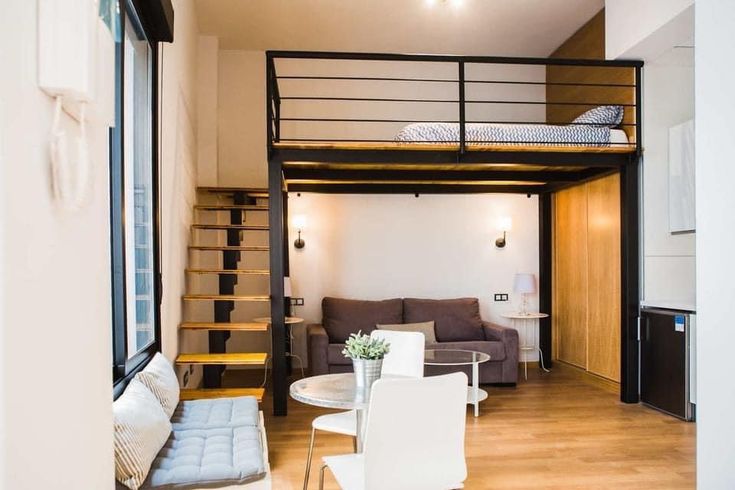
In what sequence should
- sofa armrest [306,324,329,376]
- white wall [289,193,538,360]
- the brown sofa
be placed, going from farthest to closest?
white wall [289,193,538,360] < the brown sofa < sofa armrest [306,324,329,376]

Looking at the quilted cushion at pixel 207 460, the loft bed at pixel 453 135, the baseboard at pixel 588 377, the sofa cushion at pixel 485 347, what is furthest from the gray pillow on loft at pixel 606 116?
the quilted cushion at pixel 207 460

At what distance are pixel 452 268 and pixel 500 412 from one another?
8.06ft

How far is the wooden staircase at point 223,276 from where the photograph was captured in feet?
16.1

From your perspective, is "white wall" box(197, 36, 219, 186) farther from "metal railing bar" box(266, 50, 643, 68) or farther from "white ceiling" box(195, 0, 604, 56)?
"metal railing bar" box(266, 50, 643, 68)

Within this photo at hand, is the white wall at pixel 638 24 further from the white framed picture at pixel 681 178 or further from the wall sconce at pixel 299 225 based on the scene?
the wall sconce at pixel 299 225

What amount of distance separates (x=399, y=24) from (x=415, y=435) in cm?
541

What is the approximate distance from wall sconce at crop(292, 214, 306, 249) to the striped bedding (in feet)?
6.83

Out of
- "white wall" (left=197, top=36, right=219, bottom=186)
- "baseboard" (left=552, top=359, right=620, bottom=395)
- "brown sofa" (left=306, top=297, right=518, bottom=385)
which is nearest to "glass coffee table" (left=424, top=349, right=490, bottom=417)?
"brown sofa" (left=306, top=297, right=518, bottom=385)

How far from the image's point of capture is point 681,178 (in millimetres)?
5312

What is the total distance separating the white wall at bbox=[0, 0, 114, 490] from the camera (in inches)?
46.5

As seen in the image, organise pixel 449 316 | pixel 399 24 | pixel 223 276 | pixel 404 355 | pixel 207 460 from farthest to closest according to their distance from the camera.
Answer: pixel 449 316 → pixel 399 24 → pixel 223 276 → pixel 404 355 → pixel 207 460

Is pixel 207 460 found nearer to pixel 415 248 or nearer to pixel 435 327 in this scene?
pixel 435 327

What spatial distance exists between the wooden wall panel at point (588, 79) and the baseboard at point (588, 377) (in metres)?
2.36

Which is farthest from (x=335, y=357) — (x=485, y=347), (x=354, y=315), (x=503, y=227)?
(x=503, y=227)
